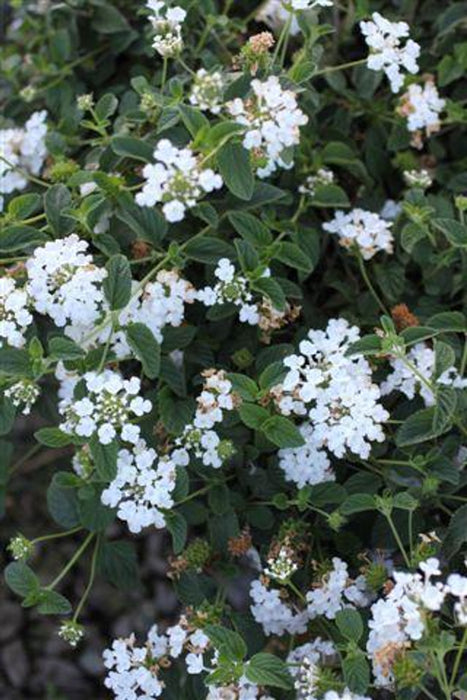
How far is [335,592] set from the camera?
5.18 ft

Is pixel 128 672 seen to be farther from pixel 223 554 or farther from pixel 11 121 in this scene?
pixel 11 121

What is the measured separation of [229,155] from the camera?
1483 mm

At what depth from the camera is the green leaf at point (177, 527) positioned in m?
1.58

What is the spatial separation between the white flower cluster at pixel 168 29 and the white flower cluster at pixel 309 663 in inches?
33.9

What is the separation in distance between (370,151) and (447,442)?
63 cm

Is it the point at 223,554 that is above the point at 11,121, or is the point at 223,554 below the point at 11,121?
below

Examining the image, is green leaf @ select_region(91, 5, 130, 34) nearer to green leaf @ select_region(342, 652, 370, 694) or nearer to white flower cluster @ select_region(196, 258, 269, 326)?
white flower cluster @ select_region(196, 258, 269, 326)

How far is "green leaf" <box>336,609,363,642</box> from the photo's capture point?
56.7 inches

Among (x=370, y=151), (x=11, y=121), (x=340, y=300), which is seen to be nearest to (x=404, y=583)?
(x=340, y=300)

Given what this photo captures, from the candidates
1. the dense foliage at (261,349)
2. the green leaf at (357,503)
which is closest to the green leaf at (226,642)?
the dense foliage at (261,349)

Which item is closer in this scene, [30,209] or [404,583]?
[404,583]

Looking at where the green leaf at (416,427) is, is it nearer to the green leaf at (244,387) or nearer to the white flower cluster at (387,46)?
the green leaf at (244,387)

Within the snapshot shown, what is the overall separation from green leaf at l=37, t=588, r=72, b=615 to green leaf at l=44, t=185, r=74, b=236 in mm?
524

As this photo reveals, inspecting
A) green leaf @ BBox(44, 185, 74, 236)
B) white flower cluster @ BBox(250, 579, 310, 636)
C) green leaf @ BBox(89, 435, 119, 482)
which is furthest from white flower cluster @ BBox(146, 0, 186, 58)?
white flower cluster @ BBox(250, 579, 310, 636)
